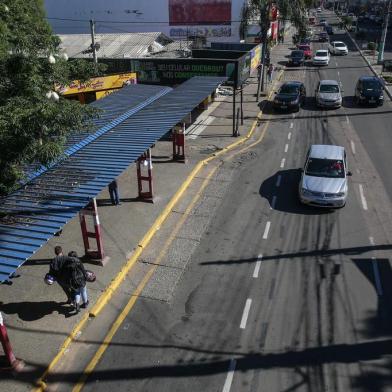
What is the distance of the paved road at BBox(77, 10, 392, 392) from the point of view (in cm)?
864

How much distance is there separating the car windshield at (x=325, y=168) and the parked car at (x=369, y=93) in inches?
574

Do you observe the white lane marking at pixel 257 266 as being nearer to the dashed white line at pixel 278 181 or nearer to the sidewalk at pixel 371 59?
the dashed white line at pixel 278 181

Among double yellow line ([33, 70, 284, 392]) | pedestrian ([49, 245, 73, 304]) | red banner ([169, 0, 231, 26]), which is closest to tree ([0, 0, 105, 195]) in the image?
pedestrian ([49, 245, 73, 304])

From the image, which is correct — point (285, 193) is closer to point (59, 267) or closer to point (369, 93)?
point (59, 267)

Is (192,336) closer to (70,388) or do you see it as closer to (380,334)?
(70,388)

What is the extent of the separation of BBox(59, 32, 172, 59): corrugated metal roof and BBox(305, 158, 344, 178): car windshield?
105ft

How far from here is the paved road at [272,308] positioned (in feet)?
28.3

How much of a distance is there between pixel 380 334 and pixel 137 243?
7.08 meters

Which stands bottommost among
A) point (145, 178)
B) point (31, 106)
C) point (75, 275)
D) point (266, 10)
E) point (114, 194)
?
point (114, 194)

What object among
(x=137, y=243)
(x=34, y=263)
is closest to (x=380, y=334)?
(x=137, y=243)

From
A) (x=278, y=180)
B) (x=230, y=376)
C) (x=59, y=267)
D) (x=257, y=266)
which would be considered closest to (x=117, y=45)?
(x=278, y=180)

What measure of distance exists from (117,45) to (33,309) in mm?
41333

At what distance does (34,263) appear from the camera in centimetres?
1231

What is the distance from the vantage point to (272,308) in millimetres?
10453
